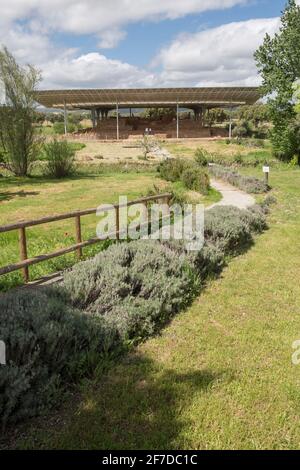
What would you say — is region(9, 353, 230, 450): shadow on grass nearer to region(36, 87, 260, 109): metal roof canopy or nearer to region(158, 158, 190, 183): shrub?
region(158, 158, 190, 183): shrub

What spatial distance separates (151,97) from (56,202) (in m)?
35.7

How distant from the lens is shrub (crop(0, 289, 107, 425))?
9.91ft

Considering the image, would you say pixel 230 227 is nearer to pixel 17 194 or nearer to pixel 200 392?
pixel 200 392

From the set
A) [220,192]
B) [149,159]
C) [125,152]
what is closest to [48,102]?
[125,152]

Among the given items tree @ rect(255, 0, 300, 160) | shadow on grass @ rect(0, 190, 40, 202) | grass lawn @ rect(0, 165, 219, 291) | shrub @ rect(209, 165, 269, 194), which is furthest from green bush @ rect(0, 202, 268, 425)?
tree @ rect(255, 0, 300, 160)

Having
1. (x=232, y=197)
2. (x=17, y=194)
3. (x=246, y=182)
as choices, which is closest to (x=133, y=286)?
(x=232, y=197)

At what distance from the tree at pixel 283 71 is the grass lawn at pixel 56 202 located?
11.4 m

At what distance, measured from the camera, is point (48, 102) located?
50219mm

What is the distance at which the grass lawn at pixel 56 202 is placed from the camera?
740 centimetres

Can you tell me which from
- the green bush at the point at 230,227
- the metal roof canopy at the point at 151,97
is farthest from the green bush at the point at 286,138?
the green bush at the point at 230,227

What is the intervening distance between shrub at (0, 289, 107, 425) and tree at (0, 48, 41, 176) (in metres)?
19.0

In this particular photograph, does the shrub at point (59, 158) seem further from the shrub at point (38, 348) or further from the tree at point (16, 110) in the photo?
the shrub at point (38, 348)

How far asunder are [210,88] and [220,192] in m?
32.0

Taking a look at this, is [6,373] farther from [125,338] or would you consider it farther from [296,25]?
[296,25]
